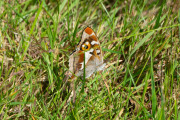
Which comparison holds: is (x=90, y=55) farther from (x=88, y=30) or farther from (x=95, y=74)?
(x=88, y=30)

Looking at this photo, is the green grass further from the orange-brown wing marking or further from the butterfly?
the orange-brown wing marking

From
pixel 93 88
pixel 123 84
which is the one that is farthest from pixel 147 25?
pixel 93 88

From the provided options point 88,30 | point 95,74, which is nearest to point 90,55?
point 95,74

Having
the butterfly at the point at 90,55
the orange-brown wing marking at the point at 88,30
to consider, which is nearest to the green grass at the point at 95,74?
the butterfly at the point at 90,55

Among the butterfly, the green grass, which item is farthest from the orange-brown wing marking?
the green grass

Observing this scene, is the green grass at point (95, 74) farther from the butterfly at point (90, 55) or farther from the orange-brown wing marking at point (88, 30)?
the orange-brown wing marking at point (88, 30)

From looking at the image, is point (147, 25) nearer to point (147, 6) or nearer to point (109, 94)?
point (147, 6)
